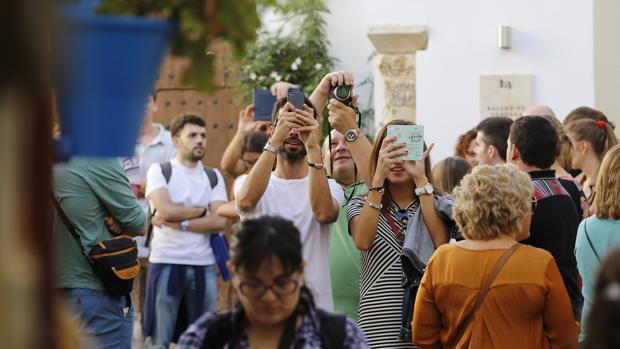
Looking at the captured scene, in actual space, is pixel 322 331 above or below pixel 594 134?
below

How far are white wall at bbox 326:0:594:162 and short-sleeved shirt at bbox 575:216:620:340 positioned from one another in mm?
6149

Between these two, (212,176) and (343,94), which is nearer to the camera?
(343,94)

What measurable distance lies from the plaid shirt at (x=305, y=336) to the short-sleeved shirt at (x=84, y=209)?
2.26 m

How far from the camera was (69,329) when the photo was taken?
5.69 ft

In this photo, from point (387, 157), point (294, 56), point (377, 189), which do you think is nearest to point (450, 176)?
point (387, 157)

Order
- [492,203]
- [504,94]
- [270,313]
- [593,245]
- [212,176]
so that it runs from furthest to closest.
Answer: [504,94]
[212,176]
[593,245]
[492,203]
[270,313]

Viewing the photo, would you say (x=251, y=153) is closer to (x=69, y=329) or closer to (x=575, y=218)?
(x=575, y=218)

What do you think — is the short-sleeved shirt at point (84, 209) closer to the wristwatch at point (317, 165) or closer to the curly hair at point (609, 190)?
the wristwatch at point (317, 165)

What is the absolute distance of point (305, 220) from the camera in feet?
17.7

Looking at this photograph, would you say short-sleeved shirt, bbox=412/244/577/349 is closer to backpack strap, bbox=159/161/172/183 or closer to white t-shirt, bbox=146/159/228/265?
white t-shirt, bbox=146/159/228/265

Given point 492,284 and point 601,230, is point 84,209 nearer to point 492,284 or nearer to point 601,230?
point 492,284

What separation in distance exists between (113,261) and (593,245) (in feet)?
7.25

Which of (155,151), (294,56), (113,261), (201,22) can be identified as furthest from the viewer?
(294,56)

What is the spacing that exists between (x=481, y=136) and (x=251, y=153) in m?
2.38
